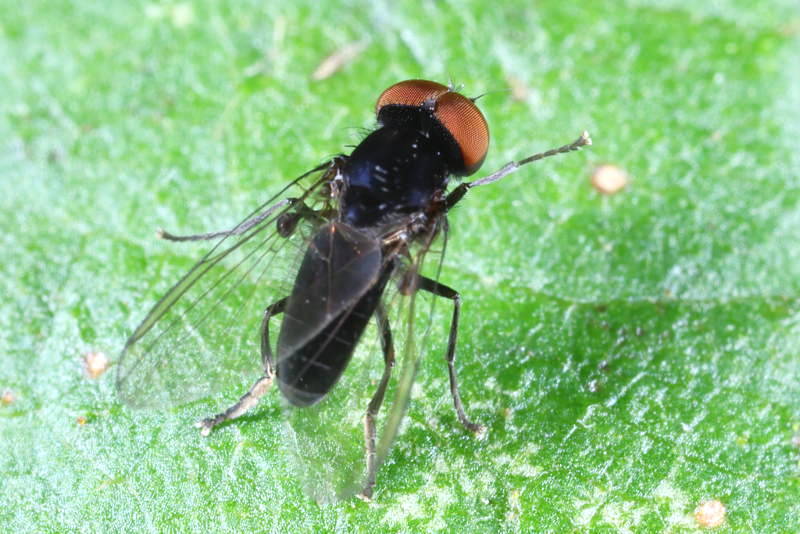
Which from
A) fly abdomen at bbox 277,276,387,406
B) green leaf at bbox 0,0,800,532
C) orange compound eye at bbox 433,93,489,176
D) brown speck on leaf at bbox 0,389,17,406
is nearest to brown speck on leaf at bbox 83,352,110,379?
green leaf at bbox 0,0,800,532

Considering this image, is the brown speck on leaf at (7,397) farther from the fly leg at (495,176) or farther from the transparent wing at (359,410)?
the fly leg at (495,176)

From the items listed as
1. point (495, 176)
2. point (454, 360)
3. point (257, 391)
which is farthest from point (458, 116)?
point (257, 391)

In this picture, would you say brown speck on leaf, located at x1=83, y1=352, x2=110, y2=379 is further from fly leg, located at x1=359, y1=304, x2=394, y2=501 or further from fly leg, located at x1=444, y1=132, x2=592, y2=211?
fly leg, located at x1=444, y1=132, x2=592, y2=211

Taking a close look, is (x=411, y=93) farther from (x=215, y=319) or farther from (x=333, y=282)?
(x=215, y=319)

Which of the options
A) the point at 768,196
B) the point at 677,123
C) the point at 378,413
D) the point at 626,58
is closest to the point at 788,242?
the point at 768,196

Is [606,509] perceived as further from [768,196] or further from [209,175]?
[209,175]

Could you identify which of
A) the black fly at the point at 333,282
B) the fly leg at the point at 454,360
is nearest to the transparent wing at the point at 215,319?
the black fly at the point at 333,282
